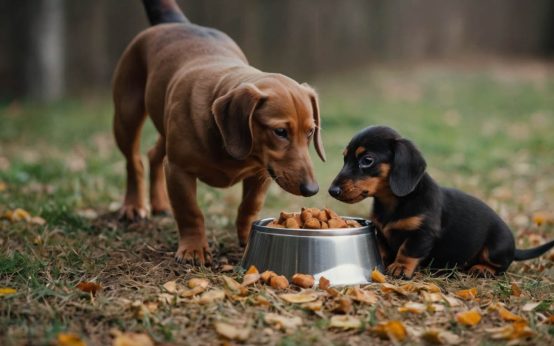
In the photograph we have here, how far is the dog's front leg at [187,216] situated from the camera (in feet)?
13.4

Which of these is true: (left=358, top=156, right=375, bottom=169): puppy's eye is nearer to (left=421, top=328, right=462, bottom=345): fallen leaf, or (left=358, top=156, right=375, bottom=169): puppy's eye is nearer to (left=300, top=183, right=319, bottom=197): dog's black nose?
(left=300, top=183, right=319, bottom=197): dog's black nose

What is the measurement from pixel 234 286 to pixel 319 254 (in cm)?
50

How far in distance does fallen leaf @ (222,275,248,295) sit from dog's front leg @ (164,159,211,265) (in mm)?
651

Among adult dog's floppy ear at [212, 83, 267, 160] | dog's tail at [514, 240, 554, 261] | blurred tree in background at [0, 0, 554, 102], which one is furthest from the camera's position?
blurred tree in background at [0, 0, 554, 102]

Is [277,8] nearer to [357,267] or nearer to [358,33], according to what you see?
[358,33]

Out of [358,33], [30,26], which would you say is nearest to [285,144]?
[30,26]

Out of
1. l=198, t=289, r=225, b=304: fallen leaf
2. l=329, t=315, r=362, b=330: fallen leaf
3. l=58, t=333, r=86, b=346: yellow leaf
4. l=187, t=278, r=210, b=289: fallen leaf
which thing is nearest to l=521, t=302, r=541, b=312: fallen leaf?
l=329, t=315, r=362, b=330: fallen leaf

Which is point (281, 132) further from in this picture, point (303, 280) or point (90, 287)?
point (90, 287)

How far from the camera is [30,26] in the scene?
43.0 ft

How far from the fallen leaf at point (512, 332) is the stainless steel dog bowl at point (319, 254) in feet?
2.77

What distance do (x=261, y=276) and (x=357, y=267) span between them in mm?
522

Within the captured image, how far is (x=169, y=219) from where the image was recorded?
5.23m

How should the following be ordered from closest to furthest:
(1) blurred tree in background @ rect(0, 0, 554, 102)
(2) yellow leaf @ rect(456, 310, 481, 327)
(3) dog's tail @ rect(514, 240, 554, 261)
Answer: (2) yellow leaf @ rect(456, 310, 481, 327)
(3) dog's tail @ rect(514, 240, 554, 261)
(1) blurred tree in background @ rect(0, 0, 554, 102)

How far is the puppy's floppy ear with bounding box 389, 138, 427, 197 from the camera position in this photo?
3701 millimetres
